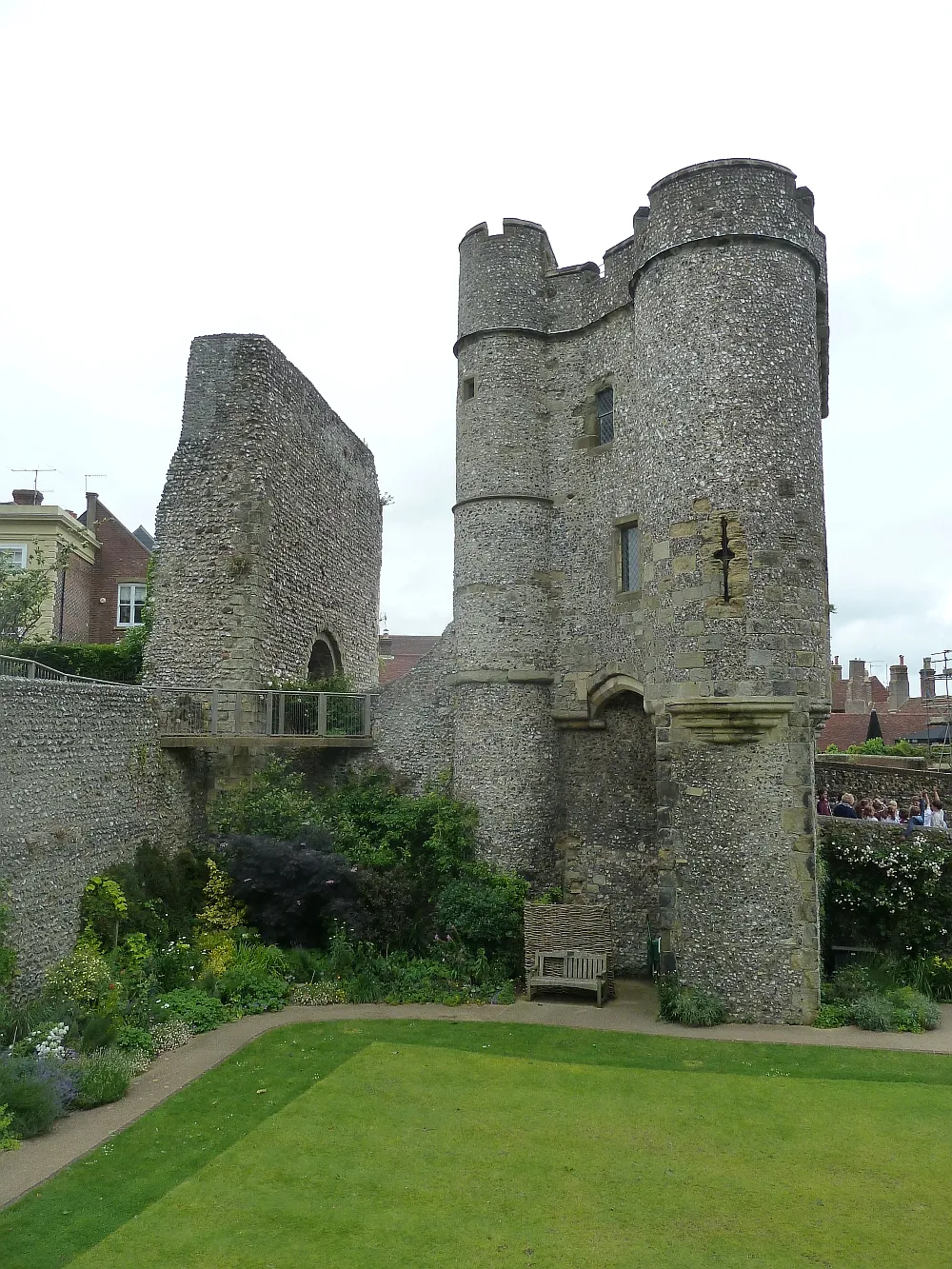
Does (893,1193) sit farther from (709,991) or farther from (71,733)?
(71,733)

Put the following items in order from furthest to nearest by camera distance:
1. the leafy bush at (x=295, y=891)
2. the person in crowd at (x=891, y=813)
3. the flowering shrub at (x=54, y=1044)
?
the person in crowd at (x=891, y=813) < the leafy bush at (x=295, y=891) < the flowering shrub at (x=54, y=1044)

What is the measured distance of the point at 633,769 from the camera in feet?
49.4

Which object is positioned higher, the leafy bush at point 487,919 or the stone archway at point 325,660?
the stone archway at point 325,660

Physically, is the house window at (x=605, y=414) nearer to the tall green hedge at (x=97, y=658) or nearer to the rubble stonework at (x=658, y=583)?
the rubble stonework at (x=658, y=583)

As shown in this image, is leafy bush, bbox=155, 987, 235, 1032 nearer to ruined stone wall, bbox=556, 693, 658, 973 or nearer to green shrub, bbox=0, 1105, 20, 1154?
green shrub, bbox=0, 1105, 20, 1154

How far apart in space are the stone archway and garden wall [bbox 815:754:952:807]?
10.7 m

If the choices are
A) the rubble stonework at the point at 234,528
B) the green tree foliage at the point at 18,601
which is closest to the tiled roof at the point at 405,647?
the green tree foliage at the point at 18,601

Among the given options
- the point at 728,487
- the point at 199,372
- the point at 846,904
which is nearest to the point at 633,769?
the point at 846,904

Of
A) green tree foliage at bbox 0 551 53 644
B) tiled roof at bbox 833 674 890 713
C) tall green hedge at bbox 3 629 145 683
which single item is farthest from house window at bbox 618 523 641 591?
tiled roof at bbox 833 674 890 713

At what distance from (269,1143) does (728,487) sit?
30.6 feet

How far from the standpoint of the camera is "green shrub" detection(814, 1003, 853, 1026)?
38.3 feet

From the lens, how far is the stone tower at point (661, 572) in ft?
39.2

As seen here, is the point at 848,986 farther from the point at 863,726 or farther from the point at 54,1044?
the point at 863,726

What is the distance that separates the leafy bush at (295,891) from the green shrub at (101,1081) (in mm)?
4180
